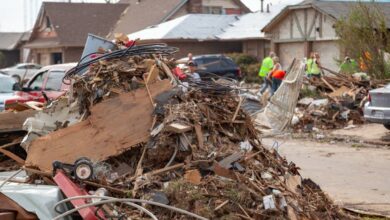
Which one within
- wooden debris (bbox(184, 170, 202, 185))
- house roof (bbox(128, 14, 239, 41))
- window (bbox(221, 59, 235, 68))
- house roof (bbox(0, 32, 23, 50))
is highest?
wooden debris (bbox(184, 170, 202, 185))

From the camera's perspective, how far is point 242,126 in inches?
324

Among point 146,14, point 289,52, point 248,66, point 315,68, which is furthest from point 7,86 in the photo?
point 146,14

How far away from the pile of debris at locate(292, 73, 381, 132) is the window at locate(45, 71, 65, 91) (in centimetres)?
622

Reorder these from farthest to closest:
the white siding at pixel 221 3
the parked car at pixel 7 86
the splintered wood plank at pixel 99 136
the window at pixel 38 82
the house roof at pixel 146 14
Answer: the white siding at pixel 221 3 < the house roof at pixel 146 14 < the window at pixel 38 82 < the parked car at pixel 7 86 < the splintered wood plank at pixel 99 136

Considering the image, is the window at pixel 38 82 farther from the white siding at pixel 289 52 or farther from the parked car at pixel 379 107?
the white siding at pixel 289 52

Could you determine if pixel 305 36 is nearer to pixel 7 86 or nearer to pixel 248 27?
pixel 248 27

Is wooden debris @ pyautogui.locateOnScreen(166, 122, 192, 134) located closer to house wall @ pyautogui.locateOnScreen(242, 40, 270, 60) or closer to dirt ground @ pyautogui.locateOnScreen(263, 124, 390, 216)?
dirt ground @ pyautogui.locateOnScreen(263, 124, 390, 216)

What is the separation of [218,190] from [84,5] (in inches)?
2012

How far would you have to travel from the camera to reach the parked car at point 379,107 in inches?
614

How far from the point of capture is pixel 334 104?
62.4ft

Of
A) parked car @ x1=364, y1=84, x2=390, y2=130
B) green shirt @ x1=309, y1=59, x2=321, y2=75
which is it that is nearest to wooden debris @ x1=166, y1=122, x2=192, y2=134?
parked car @ x1=364, y1=84, x2=390, y2=130

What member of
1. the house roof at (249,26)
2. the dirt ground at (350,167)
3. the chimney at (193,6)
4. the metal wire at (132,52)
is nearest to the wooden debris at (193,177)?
the metal wire at (132,52)

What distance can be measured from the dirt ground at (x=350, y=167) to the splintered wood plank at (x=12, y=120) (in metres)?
4.45

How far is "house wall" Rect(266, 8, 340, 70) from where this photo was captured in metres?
35.1
